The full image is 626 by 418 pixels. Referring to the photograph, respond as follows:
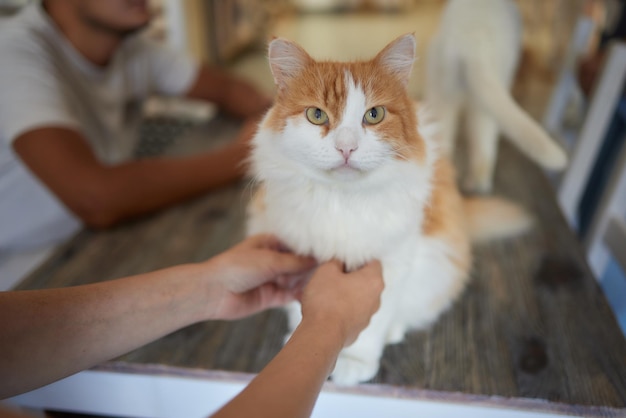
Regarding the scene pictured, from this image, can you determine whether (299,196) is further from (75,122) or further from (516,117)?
(75,122)

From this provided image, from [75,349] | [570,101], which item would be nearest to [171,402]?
[75,349]

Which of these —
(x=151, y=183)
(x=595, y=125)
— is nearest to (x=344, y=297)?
(x=151, y=183)

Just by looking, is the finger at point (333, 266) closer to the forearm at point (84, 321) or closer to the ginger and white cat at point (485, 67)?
the forearm at point (84, 321)

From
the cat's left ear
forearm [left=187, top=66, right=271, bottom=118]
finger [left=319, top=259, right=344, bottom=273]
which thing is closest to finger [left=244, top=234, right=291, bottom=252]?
finger [left=319, top=259, right=344, bottom=273]

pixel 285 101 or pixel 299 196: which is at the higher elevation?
pixel 285 101

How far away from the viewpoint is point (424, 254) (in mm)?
779

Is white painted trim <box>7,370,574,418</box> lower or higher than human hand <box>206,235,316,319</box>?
lower

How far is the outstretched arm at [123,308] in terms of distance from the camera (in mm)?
519

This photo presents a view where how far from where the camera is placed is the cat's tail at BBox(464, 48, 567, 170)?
0.71m

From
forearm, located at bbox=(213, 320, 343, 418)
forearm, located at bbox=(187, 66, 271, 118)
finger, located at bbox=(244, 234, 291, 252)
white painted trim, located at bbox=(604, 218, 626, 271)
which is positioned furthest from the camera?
forearm, located at bbox=(187, 66, 271, 118)

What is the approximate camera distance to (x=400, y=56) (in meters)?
0.57

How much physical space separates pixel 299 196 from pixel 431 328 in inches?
14.0

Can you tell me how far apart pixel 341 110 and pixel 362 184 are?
0.11m

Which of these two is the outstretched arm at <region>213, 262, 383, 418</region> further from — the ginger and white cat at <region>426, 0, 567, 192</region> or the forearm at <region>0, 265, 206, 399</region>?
the ginger and white cat at <region>426, 0, 567, 192</region>
